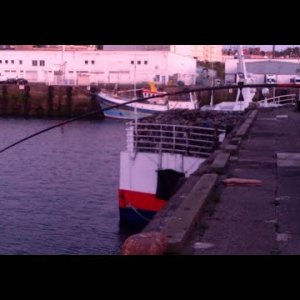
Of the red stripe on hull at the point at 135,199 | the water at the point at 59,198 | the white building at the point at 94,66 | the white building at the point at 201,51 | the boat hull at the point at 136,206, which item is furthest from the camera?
the white building at the point at 201,51

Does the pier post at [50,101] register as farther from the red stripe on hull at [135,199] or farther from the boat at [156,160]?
the red stripe on hull at [135,199]

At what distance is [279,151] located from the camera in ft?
57.5

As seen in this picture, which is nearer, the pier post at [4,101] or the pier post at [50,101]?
the pier post at [4,101]

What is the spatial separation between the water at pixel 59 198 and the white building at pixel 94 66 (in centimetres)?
2757

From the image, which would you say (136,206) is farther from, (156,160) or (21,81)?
(21,81)

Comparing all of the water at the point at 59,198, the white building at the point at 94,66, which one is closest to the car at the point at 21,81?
the white building at the point at 94,66

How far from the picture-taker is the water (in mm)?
19609

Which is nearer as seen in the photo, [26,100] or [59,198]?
[59,198]

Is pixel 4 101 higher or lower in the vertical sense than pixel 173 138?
lower

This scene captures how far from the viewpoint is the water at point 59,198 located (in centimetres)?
1961

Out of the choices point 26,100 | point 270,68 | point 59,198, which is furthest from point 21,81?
point 59,198

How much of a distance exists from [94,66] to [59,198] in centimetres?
4824

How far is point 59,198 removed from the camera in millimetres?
24906
